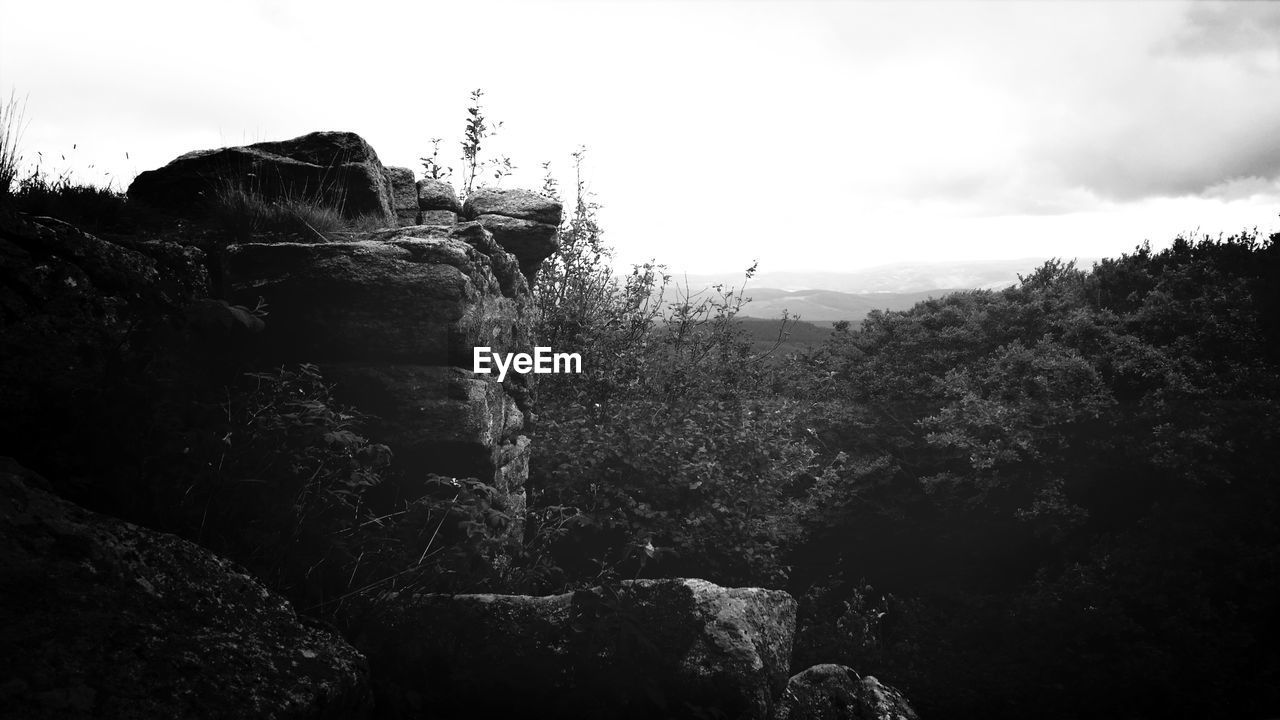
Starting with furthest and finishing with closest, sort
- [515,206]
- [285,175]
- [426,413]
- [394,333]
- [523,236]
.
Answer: [515,206], [523,236], [285,175], [394,333], [426,413]

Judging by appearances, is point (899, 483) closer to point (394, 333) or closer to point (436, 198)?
point (394, 333)

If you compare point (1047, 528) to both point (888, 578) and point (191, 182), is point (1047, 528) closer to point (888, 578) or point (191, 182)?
point (888, 578)

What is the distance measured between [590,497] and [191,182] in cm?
544

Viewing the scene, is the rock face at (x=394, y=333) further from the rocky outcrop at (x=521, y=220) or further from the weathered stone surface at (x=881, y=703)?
the weathered stone surface at (x=881, y=703)

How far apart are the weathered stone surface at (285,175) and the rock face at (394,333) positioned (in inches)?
91.5

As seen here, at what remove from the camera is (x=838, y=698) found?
457cm

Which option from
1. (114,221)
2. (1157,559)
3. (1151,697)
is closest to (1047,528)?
(1157,559)

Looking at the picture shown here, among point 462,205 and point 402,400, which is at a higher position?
point 462,205

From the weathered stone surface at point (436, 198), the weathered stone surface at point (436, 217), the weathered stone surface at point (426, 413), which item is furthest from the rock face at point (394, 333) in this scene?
the weathered stone surface at point (436, 198)

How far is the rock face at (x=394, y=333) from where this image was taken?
4836 mm

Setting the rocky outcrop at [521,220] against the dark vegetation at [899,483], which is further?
the rocky outcrop at [521,220]

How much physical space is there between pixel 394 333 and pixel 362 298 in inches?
14.1

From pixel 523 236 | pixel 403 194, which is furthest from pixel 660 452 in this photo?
pixel 403 194

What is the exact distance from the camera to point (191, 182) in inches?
266
